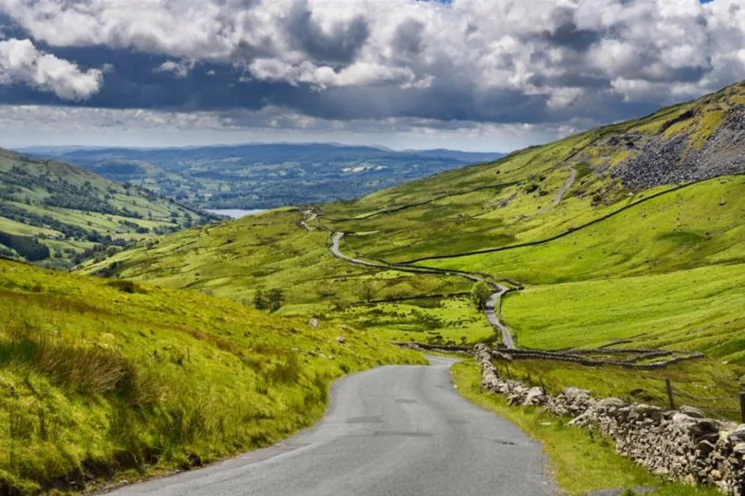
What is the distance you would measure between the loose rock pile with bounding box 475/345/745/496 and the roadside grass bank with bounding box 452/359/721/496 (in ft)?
1.41

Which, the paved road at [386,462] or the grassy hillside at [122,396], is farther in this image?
the paved road at [386,462]

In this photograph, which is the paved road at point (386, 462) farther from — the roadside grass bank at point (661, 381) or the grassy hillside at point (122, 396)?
the roadside grass bank at point (661, 381)

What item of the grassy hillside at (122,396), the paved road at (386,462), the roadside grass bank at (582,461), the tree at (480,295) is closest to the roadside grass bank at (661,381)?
the roadside grass bank at (582,461)

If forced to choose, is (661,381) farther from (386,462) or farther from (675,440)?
(386,462)

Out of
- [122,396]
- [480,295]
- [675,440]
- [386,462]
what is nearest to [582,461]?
[675,440]

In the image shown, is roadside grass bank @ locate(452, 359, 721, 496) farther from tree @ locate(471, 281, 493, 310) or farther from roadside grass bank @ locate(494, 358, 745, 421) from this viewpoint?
tree @ locate(471, 281, 493, 310)

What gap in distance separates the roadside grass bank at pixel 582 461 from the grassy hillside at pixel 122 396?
1045 centimetres

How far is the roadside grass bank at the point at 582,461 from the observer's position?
17.4m

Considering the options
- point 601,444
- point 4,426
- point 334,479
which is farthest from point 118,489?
point 601,444

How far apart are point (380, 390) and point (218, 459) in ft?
70.7

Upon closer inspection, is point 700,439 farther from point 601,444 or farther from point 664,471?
point 601,444

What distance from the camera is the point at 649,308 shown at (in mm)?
128750

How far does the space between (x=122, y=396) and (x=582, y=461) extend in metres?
15.4

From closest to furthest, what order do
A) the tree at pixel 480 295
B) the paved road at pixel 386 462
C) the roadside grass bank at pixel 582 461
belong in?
the paved road at pixel 386 462, the roadside grass bank at pixel 582 461, the tree at pixel 480 295
